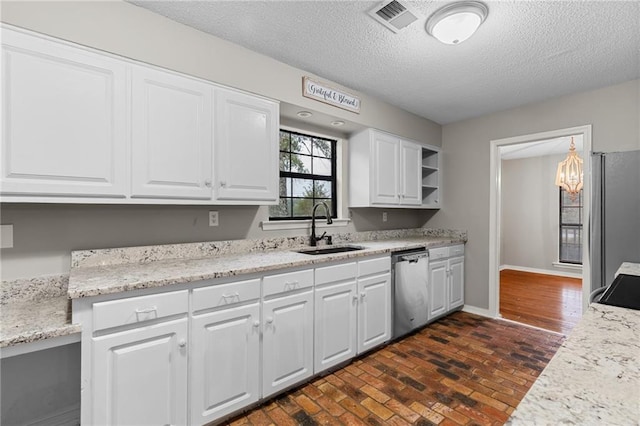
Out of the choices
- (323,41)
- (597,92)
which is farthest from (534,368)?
(323,41)

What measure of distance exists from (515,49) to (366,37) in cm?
117

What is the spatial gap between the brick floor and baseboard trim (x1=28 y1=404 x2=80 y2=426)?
3.08ft

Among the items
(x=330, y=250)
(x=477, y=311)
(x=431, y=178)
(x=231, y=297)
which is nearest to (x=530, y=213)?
(x=431, y=178)

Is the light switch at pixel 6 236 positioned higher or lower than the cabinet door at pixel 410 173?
lower

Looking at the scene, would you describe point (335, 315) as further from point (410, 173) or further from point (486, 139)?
point (486, 139)

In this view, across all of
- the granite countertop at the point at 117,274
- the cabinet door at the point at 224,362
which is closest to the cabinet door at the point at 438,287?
the granite countertop at the point at 117,274

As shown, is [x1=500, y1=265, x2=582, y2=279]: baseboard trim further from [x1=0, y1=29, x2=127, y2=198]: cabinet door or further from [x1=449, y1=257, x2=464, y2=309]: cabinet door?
[x1=0, y1=29, x2=127, y2=198]: cabinet door

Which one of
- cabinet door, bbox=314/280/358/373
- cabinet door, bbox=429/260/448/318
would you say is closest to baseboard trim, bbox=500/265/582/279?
cabinet door, bbox=429/260/448/318

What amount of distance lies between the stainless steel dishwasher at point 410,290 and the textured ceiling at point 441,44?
1.73 m

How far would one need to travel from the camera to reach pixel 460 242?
388cm

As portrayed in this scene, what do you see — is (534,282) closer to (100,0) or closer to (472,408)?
(472,408)

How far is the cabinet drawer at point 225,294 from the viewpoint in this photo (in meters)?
1.71

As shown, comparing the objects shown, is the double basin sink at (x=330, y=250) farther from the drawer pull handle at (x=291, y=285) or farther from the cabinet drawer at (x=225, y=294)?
the cabinet drawer at (x=225, y=294)

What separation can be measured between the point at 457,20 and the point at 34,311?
2.88 meters
